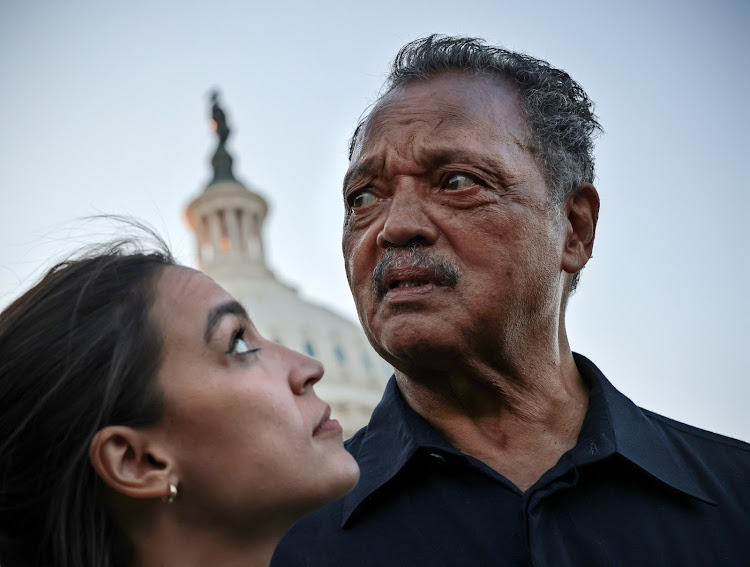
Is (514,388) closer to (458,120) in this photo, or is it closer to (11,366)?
(458,120)

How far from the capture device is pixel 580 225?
13.0ft

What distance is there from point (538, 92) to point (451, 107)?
38cm

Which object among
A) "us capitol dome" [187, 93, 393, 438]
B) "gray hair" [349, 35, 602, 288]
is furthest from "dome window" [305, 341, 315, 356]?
"gray hair" [349, 35, 602, 288]

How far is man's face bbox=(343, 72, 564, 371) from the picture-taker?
135 inches

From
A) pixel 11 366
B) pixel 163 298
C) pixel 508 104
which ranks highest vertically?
pixel 508 104

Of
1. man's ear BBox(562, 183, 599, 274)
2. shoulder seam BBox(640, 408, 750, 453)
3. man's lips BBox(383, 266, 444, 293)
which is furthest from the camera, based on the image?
man's ear BBox(562, 183, 599, 274)

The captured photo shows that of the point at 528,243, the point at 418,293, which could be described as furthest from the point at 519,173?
the point at 418,293

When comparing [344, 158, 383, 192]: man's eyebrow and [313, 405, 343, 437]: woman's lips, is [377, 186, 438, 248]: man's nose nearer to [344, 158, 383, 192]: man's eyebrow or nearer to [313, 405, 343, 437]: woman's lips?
[344, 158, 383, 192]: man's eyebrow

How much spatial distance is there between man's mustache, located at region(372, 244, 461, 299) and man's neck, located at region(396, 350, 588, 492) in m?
0.32

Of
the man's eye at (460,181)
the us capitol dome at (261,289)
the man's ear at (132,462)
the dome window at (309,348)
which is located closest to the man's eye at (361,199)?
the man's eye at (460,181)

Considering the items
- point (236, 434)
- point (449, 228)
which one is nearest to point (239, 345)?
point (236, 434)

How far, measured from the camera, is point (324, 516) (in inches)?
132

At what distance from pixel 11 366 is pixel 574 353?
1.97 meters

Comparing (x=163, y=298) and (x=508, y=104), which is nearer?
(x=163, y=298)
